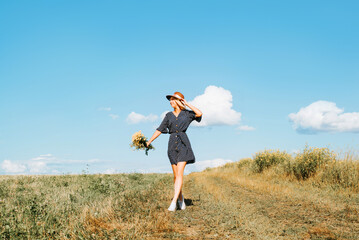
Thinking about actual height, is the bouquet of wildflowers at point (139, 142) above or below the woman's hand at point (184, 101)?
below

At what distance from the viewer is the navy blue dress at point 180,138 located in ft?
22.5

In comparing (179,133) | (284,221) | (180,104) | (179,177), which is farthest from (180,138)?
(284,221)

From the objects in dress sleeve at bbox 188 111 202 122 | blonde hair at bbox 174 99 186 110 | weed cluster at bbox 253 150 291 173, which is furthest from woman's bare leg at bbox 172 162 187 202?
weed cluster at bbox 253 150 291 173

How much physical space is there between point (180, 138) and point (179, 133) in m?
Result: 0.13

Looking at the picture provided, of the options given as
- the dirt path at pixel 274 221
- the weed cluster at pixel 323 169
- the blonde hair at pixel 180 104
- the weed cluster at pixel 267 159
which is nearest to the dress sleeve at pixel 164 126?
the blonde hair at pixel 180 104

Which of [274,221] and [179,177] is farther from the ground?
[179,177]

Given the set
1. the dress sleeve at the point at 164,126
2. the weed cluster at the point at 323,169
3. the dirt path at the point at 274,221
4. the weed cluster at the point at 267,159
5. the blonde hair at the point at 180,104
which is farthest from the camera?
the weed cluster at the point at 267,159

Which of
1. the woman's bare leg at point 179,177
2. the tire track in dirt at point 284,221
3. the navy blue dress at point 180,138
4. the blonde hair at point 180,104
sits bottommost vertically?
the tire track in dirt at point 284,221

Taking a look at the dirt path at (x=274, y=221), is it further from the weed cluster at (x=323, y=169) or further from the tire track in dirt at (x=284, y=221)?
the weed cluster at (x=323, y=169)

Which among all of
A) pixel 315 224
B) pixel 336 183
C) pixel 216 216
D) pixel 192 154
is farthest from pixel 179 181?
pixel 336 183

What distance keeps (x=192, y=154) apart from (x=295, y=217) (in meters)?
2.90

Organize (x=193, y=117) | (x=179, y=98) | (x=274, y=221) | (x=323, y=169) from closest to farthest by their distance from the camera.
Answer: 1. (x=274, y=221)
2. (x=179, y=98)
3. (x=193, y=117)
4. (x=323, y=169)

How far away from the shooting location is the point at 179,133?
6.96m

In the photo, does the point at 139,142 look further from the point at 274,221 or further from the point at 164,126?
the point at 274,221
